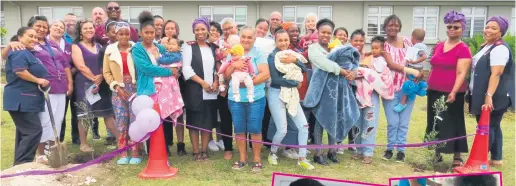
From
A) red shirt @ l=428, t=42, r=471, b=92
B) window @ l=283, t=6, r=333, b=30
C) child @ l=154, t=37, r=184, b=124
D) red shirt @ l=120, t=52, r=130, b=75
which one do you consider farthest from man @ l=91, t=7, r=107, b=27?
window @ l=283, t=6, r=333, b=30

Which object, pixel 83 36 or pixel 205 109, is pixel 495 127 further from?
pixel 83 36

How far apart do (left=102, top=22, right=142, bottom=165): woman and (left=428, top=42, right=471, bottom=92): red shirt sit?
3.41 meters

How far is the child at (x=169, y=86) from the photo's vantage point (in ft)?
15.3

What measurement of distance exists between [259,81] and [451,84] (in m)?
2.17

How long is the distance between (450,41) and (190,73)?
9.60 ft

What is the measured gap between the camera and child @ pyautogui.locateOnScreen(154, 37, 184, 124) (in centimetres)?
467

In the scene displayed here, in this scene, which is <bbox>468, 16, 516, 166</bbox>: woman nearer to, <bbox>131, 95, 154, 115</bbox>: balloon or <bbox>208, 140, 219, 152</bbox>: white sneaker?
<bbox>208, 140, 219, 152</bbox>: white sneaker

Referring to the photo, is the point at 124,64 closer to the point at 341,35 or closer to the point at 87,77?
the point at 87,77

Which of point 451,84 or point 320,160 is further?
point 320,160

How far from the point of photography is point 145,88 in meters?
4.66

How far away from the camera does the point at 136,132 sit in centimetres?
438

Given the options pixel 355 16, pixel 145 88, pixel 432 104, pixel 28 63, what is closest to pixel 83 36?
pixel 28 63

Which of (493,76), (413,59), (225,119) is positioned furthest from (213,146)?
(493,76)

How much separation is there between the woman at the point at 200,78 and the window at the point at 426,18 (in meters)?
14.9
